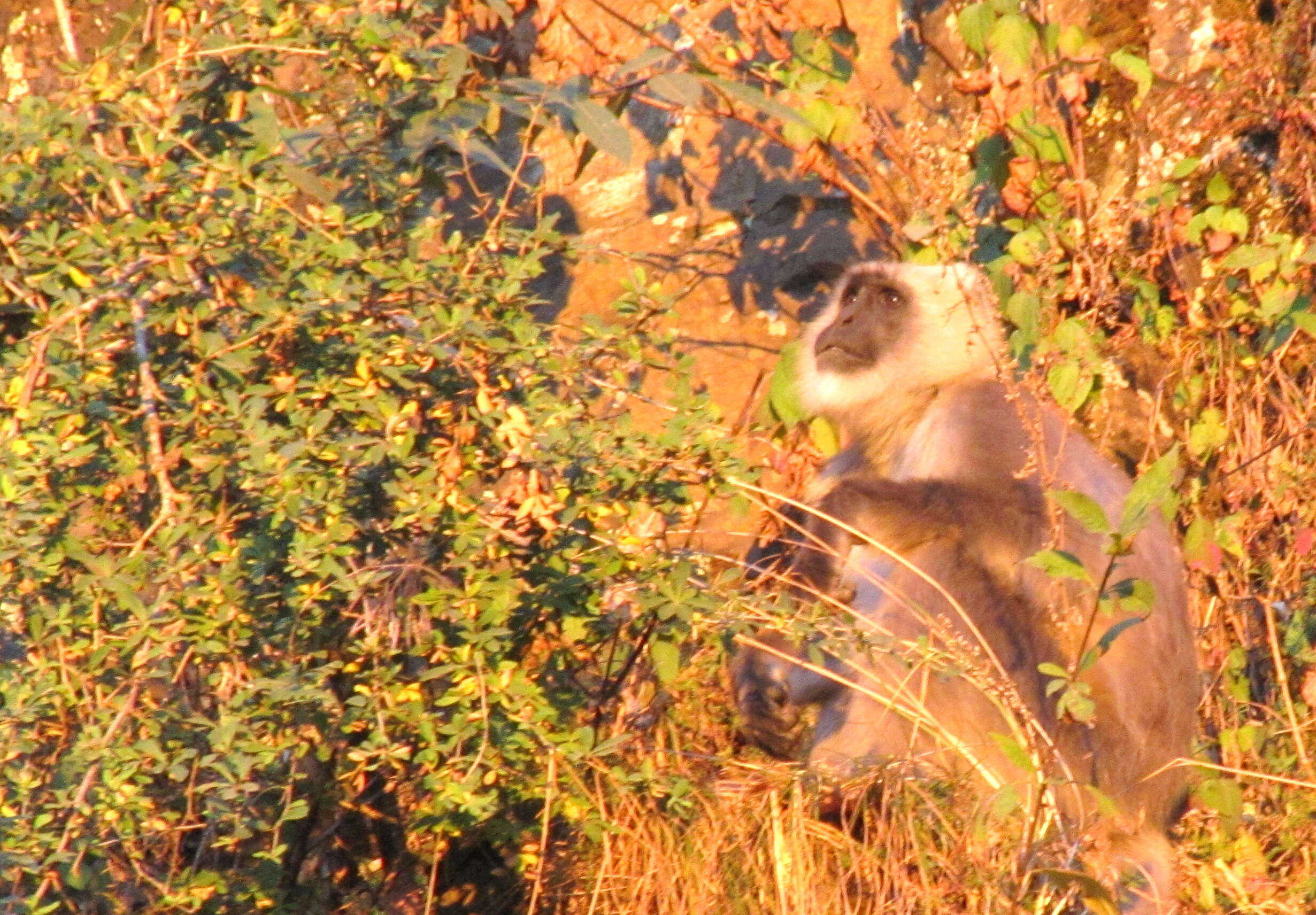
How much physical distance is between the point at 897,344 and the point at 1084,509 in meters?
1.94

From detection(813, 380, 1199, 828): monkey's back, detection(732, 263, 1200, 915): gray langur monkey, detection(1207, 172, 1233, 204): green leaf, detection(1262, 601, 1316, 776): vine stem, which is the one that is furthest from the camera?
detection(1207, 172, 1233, 204): green leaf

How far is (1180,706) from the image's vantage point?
11.1 ft

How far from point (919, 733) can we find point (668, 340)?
3.26 feet

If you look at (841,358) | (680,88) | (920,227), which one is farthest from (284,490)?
(841,358)

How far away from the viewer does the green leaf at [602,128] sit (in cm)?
237

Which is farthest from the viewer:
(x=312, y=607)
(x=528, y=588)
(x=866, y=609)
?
(x=866, y=609)

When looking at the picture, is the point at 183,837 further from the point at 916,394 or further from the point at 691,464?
the point at 916,394

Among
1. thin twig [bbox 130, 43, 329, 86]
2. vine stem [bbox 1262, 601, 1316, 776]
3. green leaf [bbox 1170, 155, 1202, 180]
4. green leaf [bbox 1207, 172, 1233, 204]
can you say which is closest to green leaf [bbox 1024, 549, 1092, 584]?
thin twig [bbox 130, 43, 329, 86]

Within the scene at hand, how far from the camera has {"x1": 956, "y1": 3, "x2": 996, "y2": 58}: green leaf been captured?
403 cm

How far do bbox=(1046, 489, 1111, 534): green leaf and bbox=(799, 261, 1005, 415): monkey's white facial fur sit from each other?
1.80 m

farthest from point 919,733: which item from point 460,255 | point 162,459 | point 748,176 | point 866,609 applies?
point 748,176

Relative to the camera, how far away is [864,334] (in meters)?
4.15

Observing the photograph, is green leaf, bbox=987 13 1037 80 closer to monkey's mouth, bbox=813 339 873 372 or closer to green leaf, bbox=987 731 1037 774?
monkey's mouth, bbox=813 339 873 372

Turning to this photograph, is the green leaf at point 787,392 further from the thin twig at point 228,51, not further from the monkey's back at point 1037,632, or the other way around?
the thin twig at point 228,51
